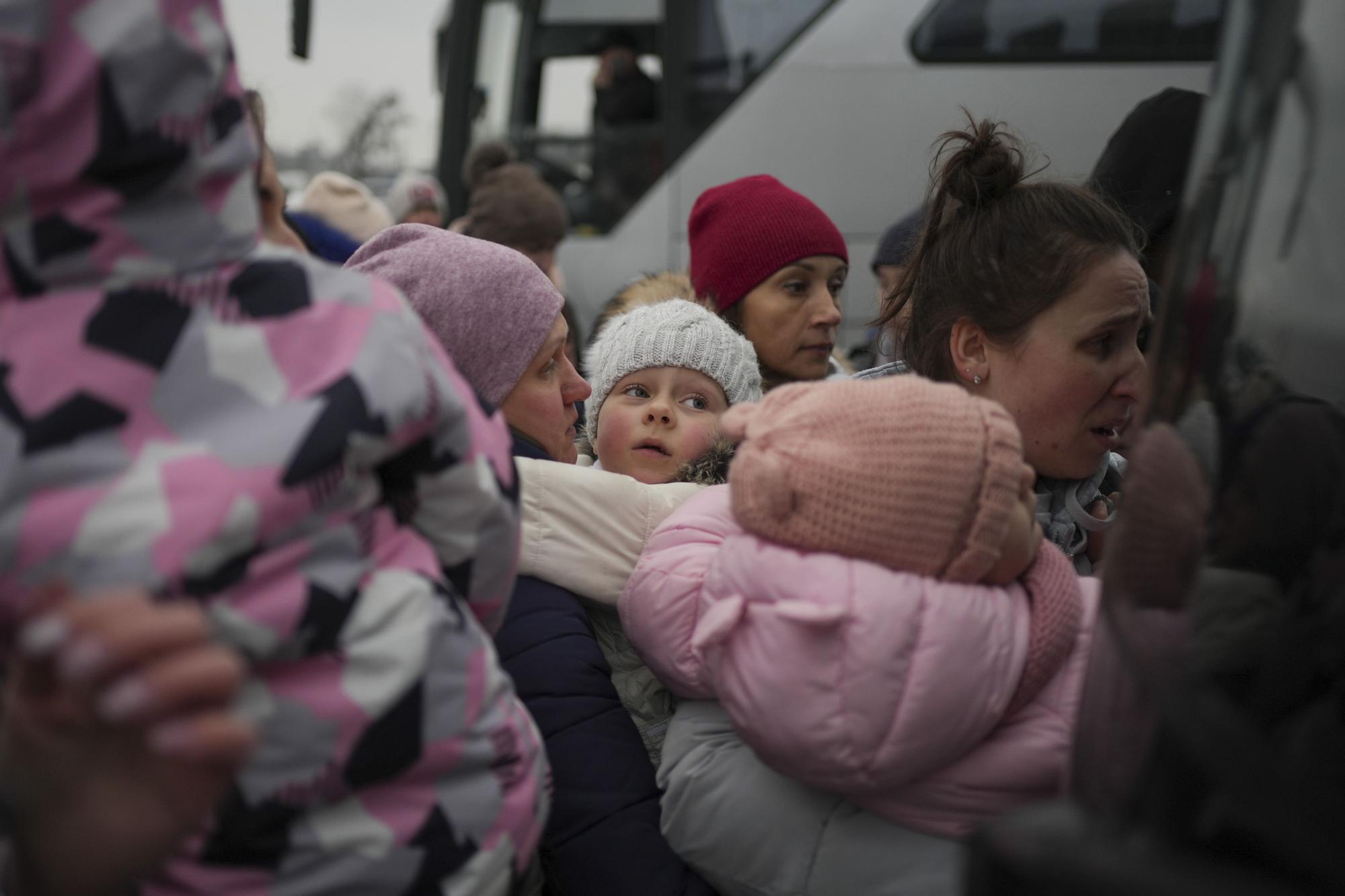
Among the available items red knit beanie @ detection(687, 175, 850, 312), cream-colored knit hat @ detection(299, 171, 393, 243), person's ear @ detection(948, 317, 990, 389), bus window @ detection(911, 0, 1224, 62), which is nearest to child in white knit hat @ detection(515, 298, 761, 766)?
→ person's ear @ detection(948, 317, 990, 389)

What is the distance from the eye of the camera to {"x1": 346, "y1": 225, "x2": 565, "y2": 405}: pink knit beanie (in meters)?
1.90

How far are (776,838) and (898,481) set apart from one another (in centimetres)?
50

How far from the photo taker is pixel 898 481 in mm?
1245

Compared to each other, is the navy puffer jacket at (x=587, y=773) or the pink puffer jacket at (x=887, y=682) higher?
the pink puffer jacket at (x=887, y=682)

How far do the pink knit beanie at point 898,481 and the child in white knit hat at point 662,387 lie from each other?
91cm

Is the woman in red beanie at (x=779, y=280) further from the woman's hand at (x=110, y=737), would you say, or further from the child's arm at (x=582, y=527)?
the woman's hand at (x=110, y=737)

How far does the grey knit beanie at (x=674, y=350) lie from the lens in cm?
239

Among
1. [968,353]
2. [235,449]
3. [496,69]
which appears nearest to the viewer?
[235,449]

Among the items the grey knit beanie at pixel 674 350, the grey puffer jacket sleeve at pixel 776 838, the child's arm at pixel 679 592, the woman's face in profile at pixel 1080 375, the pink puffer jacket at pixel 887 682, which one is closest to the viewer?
the pink puffer jacket at pixel 887 682

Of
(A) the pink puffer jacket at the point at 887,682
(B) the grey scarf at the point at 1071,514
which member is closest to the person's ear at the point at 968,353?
(B) the grey scarf at the point at 1071,514

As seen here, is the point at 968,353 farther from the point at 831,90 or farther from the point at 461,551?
the point at 831,90

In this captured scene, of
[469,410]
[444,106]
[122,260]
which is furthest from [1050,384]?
[444,106]

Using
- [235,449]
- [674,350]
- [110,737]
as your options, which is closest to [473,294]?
[674,350]

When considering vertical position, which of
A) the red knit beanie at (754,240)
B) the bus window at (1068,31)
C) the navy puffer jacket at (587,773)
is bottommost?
the navy puffer jacket at (587,773)
